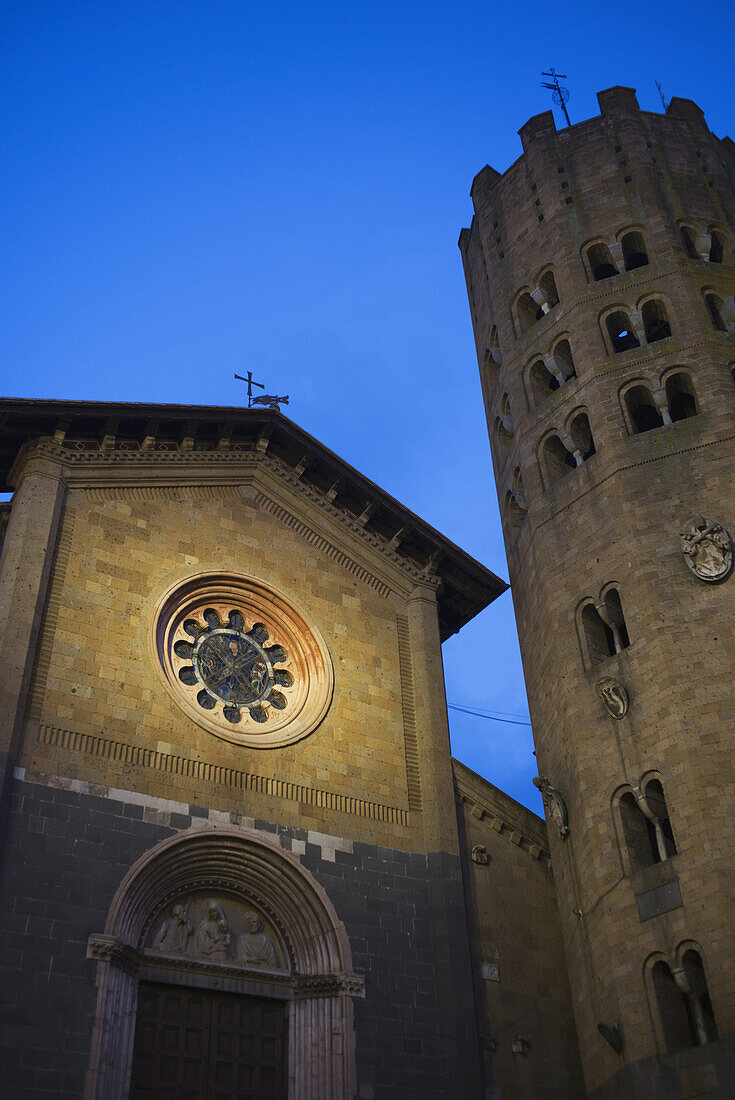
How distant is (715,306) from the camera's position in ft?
79.4

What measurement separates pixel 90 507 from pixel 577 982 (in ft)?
36.3

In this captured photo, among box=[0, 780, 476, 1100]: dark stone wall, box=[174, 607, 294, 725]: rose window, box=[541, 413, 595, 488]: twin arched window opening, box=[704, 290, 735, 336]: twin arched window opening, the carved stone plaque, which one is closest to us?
box=[0, 780, 476, 1100]: dark stone wall

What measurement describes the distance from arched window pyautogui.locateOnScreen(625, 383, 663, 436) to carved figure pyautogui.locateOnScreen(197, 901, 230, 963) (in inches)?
474

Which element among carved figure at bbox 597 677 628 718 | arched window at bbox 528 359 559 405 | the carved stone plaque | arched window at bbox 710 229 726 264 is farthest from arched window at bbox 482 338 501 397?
the carved stone plaque

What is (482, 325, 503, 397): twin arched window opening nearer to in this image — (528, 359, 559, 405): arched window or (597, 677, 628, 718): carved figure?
(528, 359, 559, 405): arched window

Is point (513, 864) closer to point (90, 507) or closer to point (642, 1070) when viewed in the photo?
point (642, 1070)

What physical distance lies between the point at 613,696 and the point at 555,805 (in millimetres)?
2253

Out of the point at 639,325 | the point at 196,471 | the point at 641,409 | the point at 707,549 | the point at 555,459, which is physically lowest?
the point at 707,549

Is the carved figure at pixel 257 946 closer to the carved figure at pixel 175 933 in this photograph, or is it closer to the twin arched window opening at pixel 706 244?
the carved figure at pixel 175 933

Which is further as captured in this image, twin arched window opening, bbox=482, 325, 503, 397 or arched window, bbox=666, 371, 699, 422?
twin arched window opening, bbox=482, 325, 503, 397

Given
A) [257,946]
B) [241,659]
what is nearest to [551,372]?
[241,659]

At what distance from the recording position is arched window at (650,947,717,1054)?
16.6m

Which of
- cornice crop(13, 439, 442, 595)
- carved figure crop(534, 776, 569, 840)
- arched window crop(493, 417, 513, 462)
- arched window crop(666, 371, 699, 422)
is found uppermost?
arched window crop(493, 417, 513, 462)

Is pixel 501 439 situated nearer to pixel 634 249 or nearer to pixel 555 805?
pixel 634 249
